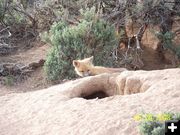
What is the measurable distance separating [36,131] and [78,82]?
1.72 m

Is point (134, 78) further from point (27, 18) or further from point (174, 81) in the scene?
point (27, 18)

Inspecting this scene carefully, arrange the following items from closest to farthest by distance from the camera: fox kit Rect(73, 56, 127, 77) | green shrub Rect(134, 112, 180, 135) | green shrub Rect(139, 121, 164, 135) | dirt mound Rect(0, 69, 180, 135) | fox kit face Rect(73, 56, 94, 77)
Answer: green shrub Rect(134, 112, 180, 135), green shrub Rect(139, 121, 164, 135), dirt mound Rect(0, 69, 180, 135), fox kit Rect(73, 56, 127, 77), fox kit face Rect(73, 56, 94, 77)

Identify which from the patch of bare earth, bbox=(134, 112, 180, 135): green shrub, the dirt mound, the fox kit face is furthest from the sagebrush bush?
bbox=(134, 112, 180, 135): green shrub

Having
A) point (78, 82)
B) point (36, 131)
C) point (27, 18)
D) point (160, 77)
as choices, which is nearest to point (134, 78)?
point (160, 77)

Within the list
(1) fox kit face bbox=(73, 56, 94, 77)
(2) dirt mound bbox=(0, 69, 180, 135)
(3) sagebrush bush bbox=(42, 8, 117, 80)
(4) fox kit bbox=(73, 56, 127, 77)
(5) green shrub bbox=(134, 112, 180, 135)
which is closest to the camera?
(5) green shrub bbox=(134, 112, 180, 135)

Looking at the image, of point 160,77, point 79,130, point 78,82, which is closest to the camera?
point 79,130

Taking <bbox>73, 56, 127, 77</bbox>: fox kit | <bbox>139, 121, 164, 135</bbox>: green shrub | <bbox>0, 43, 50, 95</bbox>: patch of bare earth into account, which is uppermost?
<bbox>139, 121, 164, 135</bbox>: green shrub

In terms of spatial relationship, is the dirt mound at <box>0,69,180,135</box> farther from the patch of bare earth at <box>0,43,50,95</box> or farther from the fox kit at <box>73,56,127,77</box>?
the patch of bare earth at <box>0,43,50,95</box>

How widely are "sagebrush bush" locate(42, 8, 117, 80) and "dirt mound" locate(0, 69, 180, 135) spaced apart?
321 cm

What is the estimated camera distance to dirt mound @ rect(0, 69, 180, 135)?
177 inches

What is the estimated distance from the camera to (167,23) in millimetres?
12000

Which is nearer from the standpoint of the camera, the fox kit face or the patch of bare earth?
the fox kit face

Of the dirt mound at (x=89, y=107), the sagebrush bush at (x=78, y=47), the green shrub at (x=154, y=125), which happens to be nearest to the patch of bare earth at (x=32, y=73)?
the sagebrush bush at (x=78, y=47)

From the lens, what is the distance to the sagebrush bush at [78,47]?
9.81m
